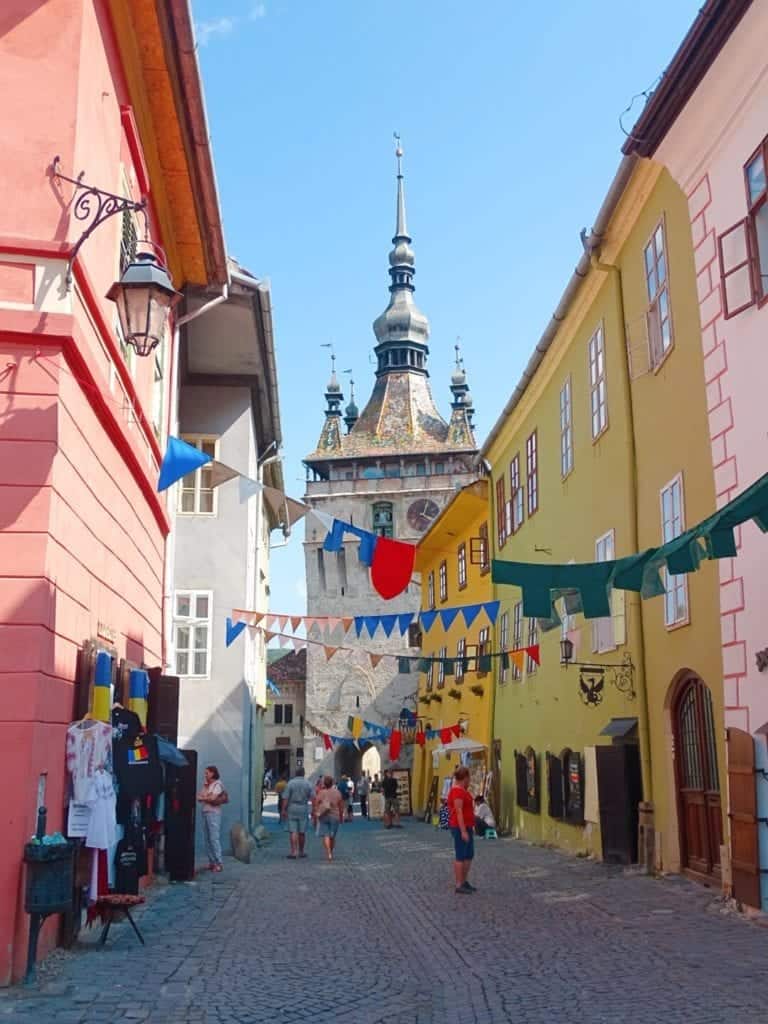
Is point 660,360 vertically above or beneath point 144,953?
above

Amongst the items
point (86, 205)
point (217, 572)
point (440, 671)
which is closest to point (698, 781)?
point (86, 205)

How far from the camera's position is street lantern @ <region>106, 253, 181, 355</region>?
8891 millimetres

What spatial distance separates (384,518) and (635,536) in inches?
1875

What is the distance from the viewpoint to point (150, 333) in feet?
29.5

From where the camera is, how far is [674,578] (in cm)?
1365

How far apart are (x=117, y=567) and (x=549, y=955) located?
520 centimetres

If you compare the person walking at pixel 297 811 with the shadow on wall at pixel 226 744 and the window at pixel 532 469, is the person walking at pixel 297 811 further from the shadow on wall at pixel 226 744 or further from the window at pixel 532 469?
the window at pixel 532 469

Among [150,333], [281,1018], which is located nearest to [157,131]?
[150,333]

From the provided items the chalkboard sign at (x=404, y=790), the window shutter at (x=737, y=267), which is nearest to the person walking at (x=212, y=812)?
the window shutter at (x=737, y=267)

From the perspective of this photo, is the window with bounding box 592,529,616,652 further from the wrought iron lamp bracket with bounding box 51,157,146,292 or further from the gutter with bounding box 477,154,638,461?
the wrought iron lamp bracket with bounding box 51,157,146,292

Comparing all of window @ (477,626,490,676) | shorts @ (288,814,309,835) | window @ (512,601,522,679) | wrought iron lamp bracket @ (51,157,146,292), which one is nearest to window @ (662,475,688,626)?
wrought iron lamp bracket @ (51,157,146,292)

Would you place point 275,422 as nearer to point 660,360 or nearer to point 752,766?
point 660,360

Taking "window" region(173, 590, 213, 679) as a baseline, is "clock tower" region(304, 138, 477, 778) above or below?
above

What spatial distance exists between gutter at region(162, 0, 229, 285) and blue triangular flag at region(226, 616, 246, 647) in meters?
7.68
